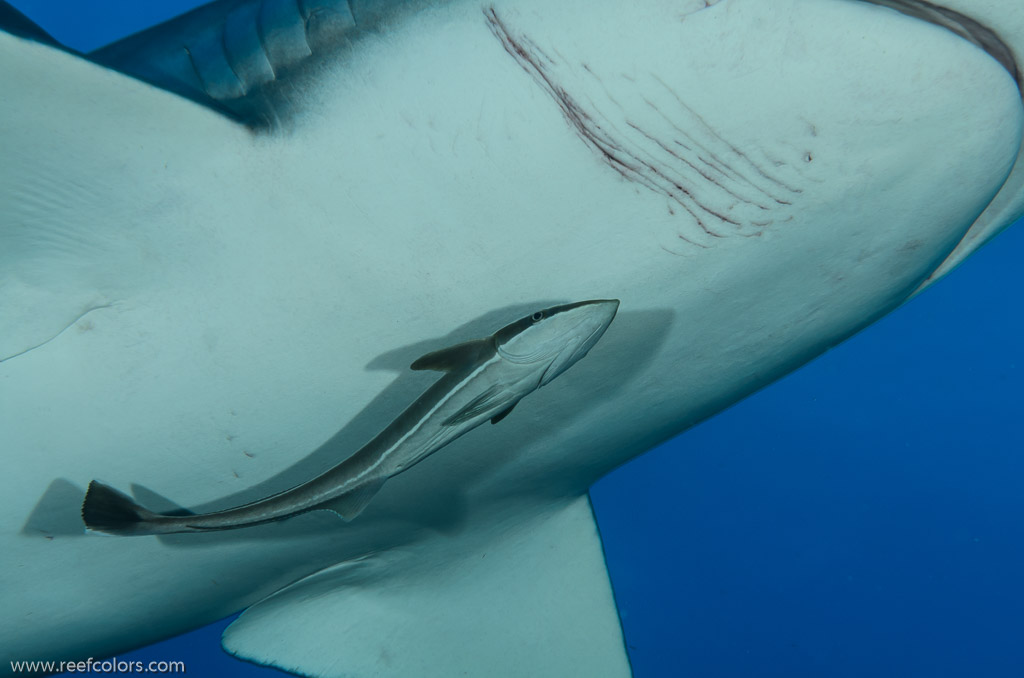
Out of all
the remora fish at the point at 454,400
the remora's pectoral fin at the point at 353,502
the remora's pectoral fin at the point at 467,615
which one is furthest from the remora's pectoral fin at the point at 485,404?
the remora's pectoral fin at the point at 467,615

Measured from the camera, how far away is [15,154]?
72 cm

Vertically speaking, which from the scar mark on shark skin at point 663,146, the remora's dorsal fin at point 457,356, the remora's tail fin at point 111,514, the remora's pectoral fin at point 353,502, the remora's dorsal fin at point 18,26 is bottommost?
the remora's pectoral fin at point 353,502

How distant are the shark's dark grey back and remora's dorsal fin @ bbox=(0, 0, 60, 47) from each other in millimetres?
55

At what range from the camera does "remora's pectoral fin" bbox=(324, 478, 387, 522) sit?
0.76 meters

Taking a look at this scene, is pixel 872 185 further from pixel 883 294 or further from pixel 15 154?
pixel 15 154

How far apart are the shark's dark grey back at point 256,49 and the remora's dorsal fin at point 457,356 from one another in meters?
0.34

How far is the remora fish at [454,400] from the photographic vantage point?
66 centimetres

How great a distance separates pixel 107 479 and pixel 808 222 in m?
1.12

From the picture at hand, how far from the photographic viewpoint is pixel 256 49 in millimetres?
769

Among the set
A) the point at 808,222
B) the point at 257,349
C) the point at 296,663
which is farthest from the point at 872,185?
the point at 296,663

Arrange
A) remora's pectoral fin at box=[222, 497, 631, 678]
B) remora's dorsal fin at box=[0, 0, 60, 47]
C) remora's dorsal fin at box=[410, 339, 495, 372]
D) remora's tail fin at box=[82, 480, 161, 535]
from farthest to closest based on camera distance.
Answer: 1. remora's pectoral fin at box=[222, 497, 631, 678]
2. remora's tail fin at box=[82, 480, 161, 535]
3. remora's dorsal fin at box=[410, 339, 495, 372]
4. remora's dorsal fin at box=[0, 0, 60, 47]

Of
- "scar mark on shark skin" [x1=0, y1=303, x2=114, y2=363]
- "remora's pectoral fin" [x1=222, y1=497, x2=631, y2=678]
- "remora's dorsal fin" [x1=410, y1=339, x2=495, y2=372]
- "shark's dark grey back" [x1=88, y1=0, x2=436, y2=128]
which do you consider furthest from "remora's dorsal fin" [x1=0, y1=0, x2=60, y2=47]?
"remora's pectoral fin" [x1=222, y1=497, x2=631, y2=678]

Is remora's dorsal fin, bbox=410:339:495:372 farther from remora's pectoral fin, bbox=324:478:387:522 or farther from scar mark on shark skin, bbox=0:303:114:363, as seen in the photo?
scar mark on shark skin, bbox=0:303:114:363

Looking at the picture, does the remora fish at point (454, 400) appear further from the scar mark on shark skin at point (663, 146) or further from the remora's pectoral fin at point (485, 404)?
the scar mark on shark skin at point (663, 146)
